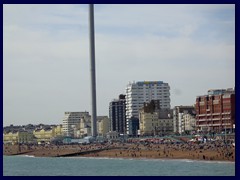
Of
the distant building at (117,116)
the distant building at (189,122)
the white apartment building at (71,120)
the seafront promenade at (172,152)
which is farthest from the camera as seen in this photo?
the white apartment building at (71,120)

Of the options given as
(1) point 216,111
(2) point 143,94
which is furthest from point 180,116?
(2) point 143,94

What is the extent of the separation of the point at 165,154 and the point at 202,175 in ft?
58.8

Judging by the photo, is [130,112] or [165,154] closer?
[165,154]

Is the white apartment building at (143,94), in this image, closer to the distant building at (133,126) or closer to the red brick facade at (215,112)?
the distant building at (133,126)

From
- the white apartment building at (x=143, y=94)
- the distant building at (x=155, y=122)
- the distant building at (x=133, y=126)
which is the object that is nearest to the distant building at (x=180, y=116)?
the distant building at (x=155, y=122)

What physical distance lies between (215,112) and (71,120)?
6065 cm

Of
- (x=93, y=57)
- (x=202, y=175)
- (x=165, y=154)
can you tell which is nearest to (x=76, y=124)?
(x=93, y=57)

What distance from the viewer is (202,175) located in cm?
3047

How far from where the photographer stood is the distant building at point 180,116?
274ft

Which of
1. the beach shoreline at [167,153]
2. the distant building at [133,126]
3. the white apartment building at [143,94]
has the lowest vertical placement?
the beach shoreline at [167,153]

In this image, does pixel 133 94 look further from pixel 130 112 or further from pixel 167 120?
pixel 167 120

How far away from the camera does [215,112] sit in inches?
2633

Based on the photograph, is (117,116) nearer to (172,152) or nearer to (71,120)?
(71,120)

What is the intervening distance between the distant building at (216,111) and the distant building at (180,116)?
430 inches
